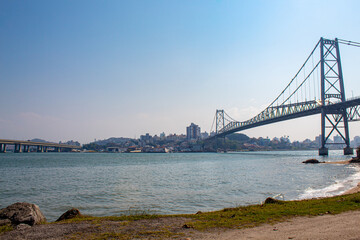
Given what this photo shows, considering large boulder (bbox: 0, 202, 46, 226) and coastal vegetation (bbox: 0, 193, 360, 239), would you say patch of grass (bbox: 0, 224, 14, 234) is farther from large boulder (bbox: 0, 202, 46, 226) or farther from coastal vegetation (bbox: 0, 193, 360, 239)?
large boulder (bbox: 0, 202, 46, 226)

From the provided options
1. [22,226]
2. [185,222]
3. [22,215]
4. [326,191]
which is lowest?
[326,191]

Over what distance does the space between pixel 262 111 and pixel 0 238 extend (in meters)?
93.8

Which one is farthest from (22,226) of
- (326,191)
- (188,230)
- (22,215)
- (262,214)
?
(326,191)

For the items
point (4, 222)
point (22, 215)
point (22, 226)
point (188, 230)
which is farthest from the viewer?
point (22, 215)

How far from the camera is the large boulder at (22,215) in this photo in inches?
343

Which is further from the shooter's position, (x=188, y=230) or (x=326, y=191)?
(x=326, y=191)

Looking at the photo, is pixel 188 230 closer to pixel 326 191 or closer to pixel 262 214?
pixel 262 214

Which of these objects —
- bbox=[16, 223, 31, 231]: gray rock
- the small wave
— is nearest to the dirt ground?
bbox=[16, 223, 31, 231]: gray rock

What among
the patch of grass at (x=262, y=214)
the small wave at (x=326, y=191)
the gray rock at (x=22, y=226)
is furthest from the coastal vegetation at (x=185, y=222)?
the small wave at (x=326, y=191)

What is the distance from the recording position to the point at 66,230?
7938 mm

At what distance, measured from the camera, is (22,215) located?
8.86m

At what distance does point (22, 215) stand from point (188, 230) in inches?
225

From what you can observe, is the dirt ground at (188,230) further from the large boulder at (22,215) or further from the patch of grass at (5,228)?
the large boulder at (22,215)

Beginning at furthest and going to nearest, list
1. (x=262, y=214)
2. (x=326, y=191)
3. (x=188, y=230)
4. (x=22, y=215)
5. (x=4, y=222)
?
(x=326, y=191), (x=262, y=214), (x=22, y=215), (x=4, y=222), (x=188, y=230)
